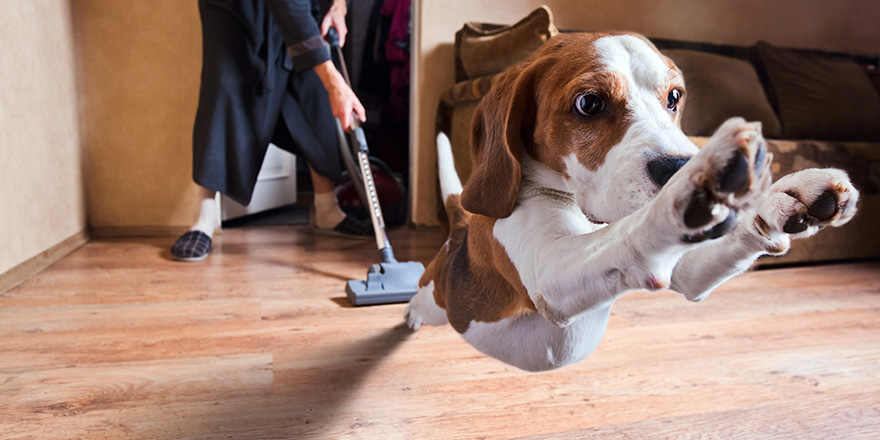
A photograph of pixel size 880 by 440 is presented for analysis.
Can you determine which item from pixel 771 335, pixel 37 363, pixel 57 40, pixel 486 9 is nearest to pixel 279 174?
pixel 57 40

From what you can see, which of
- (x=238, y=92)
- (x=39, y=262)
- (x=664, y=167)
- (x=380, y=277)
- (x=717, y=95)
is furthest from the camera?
(x=717, y=95)

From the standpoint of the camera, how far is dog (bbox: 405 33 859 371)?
43 cm

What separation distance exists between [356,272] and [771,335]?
123cm

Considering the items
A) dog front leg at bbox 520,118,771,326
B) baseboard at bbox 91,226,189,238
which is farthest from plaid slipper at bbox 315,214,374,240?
dog front leg at bbox 520,118,771,326

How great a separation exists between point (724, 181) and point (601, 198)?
20 cm

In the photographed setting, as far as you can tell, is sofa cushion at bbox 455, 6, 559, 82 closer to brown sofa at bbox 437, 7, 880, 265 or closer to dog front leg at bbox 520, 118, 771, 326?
brown sofa at bbox 437, 7, 880, 265

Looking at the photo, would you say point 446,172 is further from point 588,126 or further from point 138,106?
point 138,106

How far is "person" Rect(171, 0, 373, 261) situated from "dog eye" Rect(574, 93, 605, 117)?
4.87 ft

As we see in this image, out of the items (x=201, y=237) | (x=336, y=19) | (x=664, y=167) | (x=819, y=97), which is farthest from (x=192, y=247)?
(x=819, y=97)

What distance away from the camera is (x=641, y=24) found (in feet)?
9.62

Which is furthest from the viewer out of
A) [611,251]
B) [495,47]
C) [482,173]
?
[495,47]

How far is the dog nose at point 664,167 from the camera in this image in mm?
514

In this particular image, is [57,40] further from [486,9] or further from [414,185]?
[486,9]

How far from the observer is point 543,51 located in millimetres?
755
